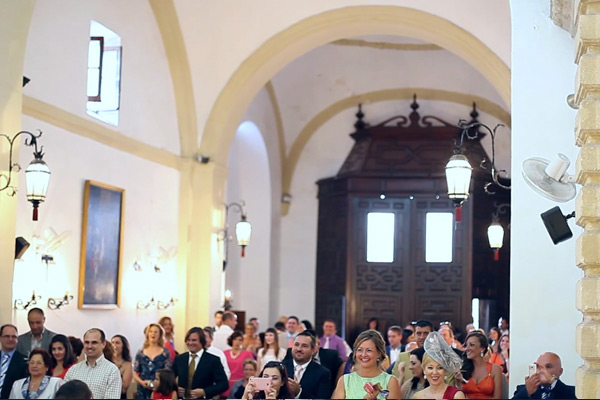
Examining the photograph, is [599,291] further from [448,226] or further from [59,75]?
[448,226]

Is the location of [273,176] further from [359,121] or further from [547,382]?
[547,382]

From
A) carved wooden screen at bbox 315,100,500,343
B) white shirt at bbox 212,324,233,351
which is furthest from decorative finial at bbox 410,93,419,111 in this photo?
white shirt at bbox 212,324,233,351


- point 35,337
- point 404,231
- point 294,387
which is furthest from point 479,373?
point 404,231

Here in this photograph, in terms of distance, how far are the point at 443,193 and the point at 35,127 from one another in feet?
38.8

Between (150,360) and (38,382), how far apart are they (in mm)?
3987

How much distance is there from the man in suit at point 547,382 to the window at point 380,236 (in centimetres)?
1421

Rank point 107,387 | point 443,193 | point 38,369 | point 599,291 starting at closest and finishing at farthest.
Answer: point 599,291, point 38,369, point 107,387, point 443,193

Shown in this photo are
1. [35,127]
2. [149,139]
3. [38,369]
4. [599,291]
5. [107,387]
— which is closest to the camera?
[599,291]

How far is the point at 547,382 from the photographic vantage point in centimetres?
904

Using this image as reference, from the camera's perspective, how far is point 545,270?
10422 millimetres

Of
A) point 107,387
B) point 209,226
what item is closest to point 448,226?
point 209,226

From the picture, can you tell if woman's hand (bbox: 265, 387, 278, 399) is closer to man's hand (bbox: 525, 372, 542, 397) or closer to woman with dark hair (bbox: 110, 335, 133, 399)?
man's hand (bbox: 525, 372, 542, 397)

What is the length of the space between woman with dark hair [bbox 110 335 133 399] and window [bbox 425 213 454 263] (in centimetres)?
1238

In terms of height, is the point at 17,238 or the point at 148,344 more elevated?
the point at 17,238
